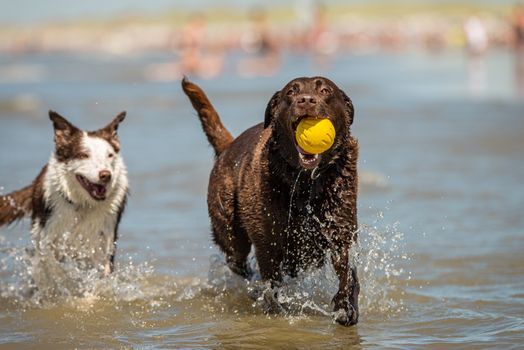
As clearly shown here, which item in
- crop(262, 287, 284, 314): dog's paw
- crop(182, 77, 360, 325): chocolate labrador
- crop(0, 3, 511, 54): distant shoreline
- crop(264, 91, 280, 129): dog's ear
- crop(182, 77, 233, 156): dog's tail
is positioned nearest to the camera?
crop(182, 77, 360, 325): chocolate labrador

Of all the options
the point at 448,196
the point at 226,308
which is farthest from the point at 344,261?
the point at 448,196

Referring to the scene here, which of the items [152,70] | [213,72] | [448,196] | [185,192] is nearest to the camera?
[448,196]

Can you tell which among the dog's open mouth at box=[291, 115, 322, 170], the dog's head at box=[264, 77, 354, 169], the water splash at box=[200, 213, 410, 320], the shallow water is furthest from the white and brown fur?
the dog's open mouth at box=[291, 115, 322, 170]

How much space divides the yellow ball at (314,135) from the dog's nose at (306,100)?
0.10 metres

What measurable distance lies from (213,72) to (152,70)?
5.24m

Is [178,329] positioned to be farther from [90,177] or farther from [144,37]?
[144,37]

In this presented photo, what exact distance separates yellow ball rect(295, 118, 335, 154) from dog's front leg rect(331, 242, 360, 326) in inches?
29.6

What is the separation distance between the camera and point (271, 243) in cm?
627

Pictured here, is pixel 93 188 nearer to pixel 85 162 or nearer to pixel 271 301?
pixel 85 162

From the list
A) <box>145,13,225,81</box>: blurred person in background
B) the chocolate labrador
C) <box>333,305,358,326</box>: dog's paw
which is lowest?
<box>333,305,358,326</box>: dog's paw

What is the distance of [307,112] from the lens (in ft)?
19.1

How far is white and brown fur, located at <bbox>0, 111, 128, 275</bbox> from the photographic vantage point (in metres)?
7.38

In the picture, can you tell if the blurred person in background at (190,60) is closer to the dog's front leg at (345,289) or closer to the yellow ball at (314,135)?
the dog's front leg at (345,289)

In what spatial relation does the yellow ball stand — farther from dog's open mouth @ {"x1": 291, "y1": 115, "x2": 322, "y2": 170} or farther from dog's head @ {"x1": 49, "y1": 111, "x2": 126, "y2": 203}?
dog's head @ {"x1": 49, "y1": 111, "x2": 126, "y2": 203}
